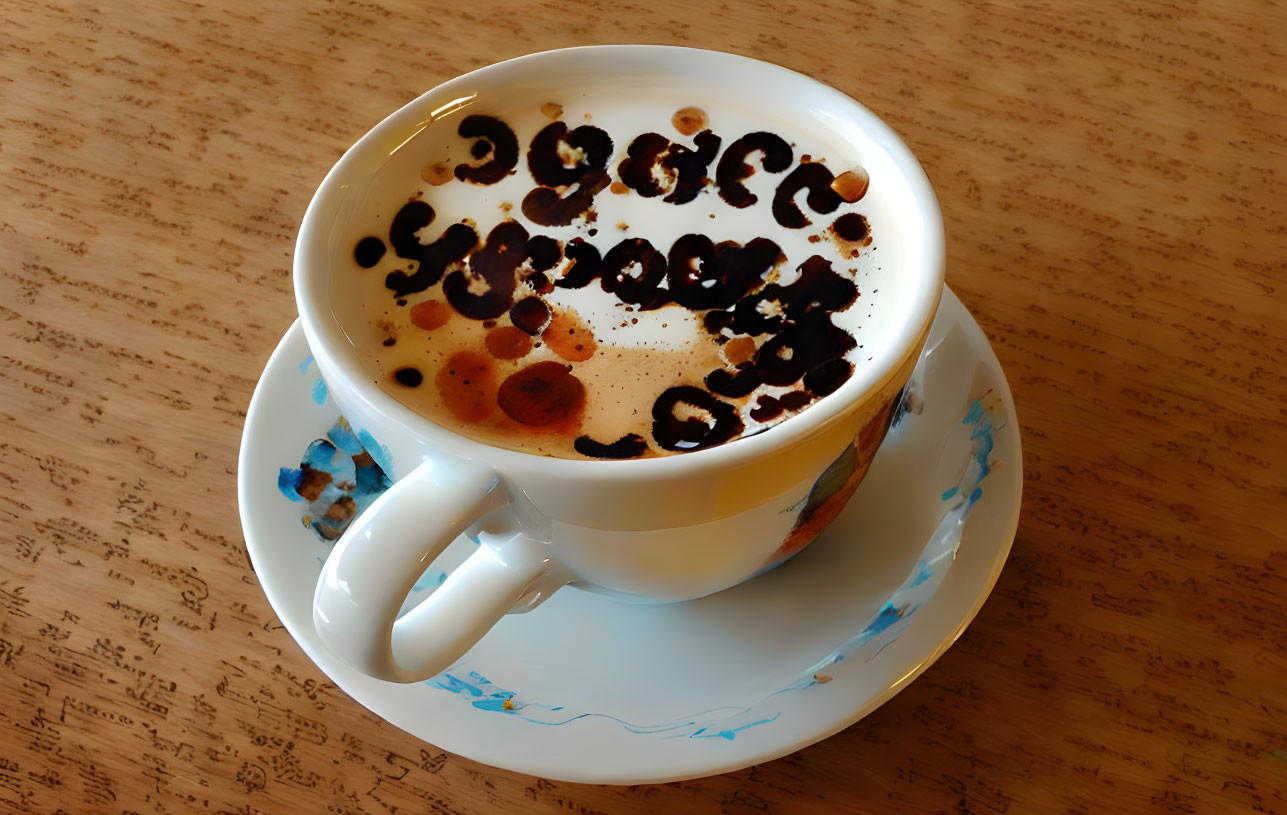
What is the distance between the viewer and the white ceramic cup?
1.41 feet

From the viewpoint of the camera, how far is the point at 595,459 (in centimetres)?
48

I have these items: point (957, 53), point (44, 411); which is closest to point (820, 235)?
point (957, 53)

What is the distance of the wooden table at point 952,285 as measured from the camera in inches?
21.9

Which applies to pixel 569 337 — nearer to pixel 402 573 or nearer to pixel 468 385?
pixel 468 385

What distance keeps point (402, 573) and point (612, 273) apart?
0.71 ft

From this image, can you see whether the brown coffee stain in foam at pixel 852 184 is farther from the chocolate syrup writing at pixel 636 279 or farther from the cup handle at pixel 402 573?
the cup handle at pixel 402 573

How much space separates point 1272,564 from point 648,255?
425 millimetres

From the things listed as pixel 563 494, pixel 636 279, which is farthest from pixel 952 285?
pixel 563 494

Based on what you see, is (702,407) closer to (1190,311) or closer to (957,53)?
(1190,311)

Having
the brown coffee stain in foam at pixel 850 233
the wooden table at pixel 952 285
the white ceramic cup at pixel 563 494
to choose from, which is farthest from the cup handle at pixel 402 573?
the brown coffee stain in foam at pixel 850 233

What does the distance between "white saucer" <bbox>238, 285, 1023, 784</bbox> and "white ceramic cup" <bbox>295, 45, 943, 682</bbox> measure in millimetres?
43

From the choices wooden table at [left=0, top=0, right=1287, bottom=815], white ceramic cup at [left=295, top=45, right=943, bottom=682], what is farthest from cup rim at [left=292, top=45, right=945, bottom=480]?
wooden table at [left=0, top=0, right=1287, bottom=815]

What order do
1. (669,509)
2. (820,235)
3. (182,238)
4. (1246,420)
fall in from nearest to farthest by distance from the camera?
(669,509) < (820,235) < (1246,420) < (182,238)

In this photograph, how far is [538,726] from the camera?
530mm
